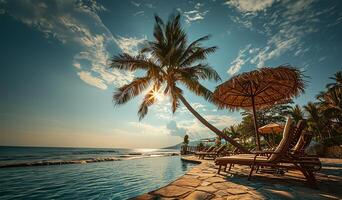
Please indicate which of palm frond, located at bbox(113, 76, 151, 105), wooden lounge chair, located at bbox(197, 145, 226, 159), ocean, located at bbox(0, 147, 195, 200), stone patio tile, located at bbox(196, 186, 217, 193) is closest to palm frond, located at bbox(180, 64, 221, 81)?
palm frond, located at bbox(113, 76, 151, 105)

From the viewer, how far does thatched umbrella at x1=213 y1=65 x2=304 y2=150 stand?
5398 millimetres

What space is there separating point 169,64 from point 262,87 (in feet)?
15.8

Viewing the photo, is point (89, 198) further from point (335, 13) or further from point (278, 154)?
point (335, 13)

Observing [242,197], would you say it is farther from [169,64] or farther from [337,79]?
[337,79]

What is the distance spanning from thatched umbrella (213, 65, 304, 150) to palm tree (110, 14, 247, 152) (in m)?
1.47

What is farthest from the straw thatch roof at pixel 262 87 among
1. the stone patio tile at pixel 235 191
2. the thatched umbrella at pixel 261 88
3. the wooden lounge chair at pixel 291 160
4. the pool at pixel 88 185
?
the pool at pixel 88 185

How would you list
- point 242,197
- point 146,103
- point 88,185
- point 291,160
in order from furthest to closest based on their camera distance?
point 146,103 < point 88,185 < point 291,160 < point 242,197

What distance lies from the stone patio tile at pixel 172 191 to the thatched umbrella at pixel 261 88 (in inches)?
165

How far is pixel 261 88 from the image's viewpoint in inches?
280

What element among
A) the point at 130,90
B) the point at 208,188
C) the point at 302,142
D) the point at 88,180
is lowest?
the point at 88,180

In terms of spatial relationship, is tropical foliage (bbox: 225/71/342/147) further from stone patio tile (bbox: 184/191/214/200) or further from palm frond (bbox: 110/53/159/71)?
stone patio tile (bbox: 184/191/214/200)

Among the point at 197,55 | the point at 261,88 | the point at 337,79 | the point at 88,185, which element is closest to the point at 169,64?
the point at 197,55

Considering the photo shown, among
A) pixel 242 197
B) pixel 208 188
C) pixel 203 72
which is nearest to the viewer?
pixel 242 197

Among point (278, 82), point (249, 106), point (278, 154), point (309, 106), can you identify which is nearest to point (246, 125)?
point (309, 106)
